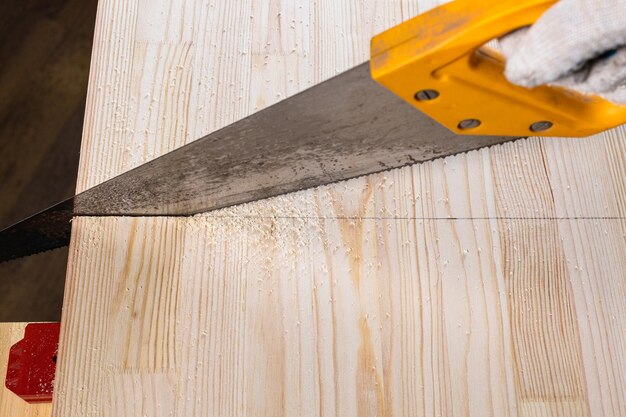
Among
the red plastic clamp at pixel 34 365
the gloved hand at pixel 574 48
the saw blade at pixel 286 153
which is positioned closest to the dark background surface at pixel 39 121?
the red plastic clamp at pixel 34 365

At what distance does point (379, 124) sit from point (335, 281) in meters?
0.25

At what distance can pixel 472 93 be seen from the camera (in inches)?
28.6

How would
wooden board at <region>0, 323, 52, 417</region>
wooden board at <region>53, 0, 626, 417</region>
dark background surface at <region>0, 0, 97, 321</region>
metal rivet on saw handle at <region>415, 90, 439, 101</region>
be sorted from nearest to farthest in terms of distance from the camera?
1. metal rivet on saw handle at <region>415, 90, 439, 101</region>
2. wooden board at <region>53, 0, 626, 417</region>
3. wooden board at <region>0, 323, 52, 417</region>
4. dark background surface at <region>0, 0, 97, 321</region>

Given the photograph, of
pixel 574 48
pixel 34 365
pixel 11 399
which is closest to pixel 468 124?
pixel 574 48

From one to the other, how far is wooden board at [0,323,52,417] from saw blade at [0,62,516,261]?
16.1 inches

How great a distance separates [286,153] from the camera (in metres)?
0.89

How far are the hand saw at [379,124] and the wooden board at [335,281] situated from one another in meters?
0.04

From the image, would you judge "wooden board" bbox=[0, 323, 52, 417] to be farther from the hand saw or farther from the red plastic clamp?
the hand saw

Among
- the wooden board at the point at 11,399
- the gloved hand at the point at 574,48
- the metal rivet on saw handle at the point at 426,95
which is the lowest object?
the wooden board at the point at 11,399

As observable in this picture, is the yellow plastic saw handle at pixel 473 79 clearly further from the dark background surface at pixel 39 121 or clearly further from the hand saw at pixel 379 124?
the dark background surface at pixel 39 121

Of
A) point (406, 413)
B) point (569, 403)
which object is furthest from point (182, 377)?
point (569, 403)

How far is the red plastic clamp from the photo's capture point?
1.09 meters

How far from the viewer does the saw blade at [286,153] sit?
0.82 metres

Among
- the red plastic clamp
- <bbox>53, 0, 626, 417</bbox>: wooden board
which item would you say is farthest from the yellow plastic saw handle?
the red plastic clamp
